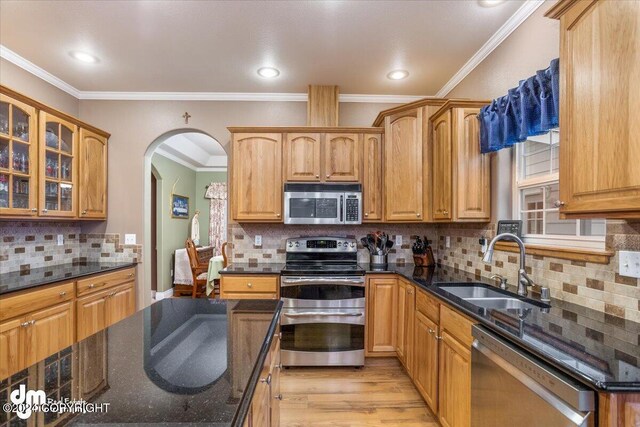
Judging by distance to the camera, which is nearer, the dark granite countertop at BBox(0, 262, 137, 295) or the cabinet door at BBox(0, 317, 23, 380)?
the cabinet door at BBox(0, 317, 23, 380)

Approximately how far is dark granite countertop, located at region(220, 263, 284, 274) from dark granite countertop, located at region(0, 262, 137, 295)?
1143 mm

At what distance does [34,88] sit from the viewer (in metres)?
2.97

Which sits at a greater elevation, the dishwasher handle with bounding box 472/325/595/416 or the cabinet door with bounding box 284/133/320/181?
the cabinet door with bounding box 284/133/320/181

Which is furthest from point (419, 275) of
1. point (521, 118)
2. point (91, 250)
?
point (91, 250)

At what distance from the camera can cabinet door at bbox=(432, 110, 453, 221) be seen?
8.34 feet

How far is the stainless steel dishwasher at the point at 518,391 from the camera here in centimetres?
95

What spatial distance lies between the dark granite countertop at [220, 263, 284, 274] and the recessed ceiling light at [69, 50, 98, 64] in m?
2.19

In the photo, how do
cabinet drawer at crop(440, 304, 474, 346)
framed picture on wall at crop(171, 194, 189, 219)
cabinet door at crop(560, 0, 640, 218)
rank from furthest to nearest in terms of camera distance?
framed picture on wall at crop(171, 194, 189, 219) → cabinet drawer at crop(440, 304, 474, 346) → cabinet door at crop(560, 0, 640, 218)

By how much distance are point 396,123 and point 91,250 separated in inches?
139

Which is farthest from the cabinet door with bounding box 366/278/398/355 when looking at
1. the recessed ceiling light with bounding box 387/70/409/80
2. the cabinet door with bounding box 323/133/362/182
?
the recessed ceiling light with bounding box 387/70/409/80

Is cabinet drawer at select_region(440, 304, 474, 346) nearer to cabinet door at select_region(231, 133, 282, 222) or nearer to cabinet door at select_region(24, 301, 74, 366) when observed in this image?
cabinet door at select_region(231, 133, 282, 222)

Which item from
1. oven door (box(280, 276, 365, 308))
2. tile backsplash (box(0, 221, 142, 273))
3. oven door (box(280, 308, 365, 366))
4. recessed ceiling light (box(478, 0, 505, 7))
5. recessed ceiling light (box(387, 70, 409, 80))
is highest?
recessed ceiling light (box(478, 0, 505, 7))

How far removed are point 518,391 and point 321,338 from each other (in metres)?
1.84

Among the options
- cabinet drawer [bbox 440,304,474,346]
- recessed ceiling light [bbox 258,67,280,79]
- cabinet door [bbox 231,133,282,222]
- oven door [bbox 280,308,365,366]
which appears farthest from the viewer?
cabinet door [bbox 231,133,282,222]
